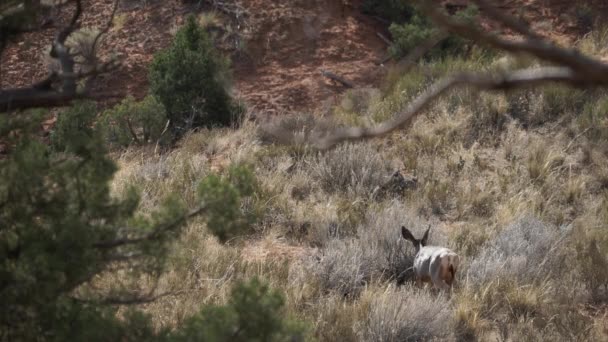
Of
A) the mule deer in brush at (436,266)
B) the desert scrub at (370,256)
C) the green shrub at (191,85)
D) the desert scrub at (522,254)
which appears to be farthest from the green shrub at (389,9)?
the mule deer in brush at (436,266)

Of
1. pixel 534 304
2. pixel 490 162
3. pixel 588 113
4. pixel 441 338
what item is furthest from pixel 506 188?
pixel 441 338

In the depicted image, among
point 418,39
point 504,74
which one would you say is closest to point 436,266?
point 504,74

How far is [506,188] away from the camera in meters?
8.55

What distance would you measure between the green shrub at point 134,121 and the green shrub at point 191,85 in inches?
11.4

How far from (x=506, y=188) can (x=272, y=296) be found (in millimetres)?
5233

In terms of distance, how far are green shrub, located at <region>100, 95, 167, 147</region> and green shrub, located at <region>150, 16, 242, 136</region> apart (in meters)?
0.29

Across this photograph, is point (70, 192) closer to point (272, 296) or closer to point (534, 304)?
point (272, 296)

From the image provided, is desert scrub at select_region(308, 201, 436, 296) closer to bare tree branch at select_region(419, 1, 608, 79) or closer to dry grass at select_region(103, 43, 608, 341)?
dry grass at select_region(103, 43, 608, 341)

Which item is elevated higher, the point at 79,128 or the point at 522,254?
the point at 79,128

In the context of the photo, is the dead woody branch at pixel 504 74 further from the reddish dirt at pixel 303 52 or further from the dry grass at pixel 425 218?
the reddish dirt at pixel 303 52

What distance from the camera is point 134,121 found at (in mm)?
10180

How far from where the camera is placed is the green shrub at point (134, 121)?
9977mm

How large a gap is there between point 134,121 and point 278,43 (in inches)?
122

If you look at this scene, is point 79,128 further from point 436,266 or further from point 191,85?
point 191,85
